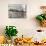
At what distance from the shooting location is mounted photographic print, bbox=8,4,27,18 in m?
2.81

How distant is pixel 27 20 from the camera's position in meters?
2.84

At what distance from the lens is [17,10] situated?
283cm

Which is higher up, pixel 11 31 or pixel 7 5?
pixel 7 5

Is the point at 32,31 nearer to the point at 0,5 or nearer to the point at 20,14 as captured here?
the point at 20,14

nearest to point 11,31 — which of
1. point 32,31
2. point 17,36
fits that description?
point 17,36

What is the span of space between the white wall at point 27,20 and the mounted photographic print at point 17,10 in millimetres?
49

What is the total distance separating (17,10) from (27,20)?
0.77 feet

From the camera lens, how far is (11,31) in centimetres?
265

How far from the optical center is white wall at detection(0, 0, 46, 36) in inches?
111

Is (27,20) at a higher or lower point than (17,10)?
lower

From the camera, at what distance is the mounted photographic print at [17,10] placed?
281 cm

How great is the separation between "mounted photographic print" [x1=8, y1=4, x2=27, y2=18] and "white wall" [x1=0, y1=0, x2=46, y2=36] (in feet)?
0.16

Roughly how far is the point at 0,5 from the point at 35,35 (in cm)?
76

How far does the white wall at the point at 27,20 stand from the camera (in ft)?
9.25
